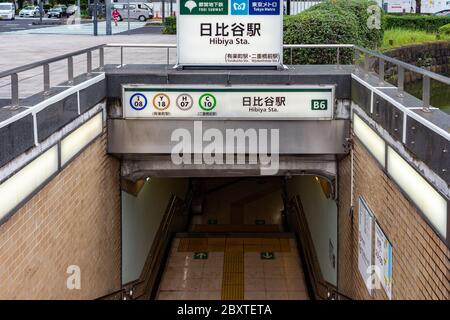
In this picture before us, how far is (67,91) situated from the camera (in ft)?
26.0

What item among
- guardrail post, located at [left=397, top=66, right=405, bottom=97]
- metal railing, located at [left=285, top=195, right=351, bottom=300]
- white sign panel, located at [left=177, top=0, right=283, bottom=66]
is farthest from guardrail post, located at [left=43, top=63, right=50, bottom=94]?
metal railing, located at [left=285, top=195, right=351, bottom=300]

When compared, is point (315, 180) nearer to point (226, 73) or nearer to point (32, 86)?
point (226, 73)

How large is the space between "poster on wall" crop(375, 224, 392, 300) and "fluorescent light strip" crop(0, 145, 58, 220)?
3.75m

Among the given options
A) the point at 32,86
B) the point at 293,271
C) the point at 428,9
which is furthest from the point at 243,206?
the point at 428,9

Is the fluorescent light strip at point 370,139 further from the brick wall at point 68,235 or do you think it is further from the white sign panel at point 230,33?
the brick wall at point 68,235

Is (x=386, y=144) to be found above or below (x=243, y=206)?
above

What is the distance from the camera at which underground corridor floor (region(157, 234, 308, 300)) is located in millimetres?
12359

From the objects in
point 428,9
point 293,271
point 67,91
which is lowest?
point 293,271

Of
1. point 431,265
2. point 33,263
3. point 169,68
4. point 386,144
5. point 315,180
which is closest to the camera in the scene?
point 431,265

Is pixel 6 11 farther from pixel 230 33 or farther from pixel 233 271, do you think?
pixel 230 33

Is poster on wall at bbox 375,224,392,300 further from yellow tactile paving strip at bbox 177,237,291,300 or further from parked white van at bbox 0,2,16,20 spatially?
parked white van at bbox 0,2,16,20

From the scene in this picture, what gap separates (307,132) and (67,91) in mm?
3864

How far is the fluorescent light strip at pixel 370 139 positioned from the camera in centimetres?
778
